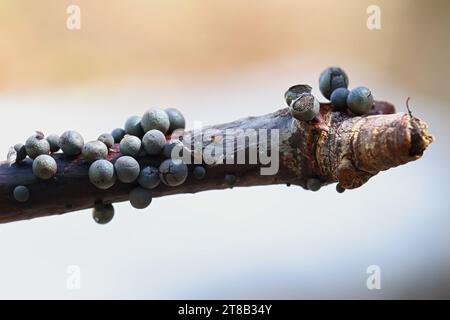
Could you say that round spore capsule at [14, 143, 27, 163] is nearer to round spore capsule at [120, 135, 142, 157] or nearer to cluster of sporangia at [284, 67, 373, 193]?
round spore capsule at [120, 135, 142, 157]

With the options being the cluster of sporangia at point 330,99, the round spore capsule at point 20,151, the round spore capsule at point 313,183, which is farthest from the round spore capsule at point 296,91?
the round spore capsule at point 20,151

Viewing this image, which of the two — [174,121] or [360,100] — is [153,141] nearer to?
[174,121]

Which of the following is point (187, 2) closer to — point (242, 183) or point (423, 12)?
point (423, 12)

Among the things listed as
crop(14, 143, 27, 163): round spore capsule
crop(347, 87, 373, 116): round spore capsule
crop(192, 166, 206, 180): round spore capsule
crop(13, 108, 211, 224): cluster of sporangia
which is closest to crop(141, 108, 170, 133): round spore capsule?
crop(13, 108, 211, 224): cluster of sporangia

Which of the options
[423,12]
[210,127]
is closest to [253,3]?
[423,12]

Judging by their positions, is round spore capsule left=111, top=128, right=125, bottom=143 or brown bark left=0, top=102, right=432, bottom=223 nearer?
brown bark left=0, top=102, right=432, bottom=223

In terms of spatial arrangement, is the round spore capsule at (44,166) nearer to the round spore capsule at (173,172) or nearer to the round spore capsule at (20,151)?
the round spore capsule at (20,151)
